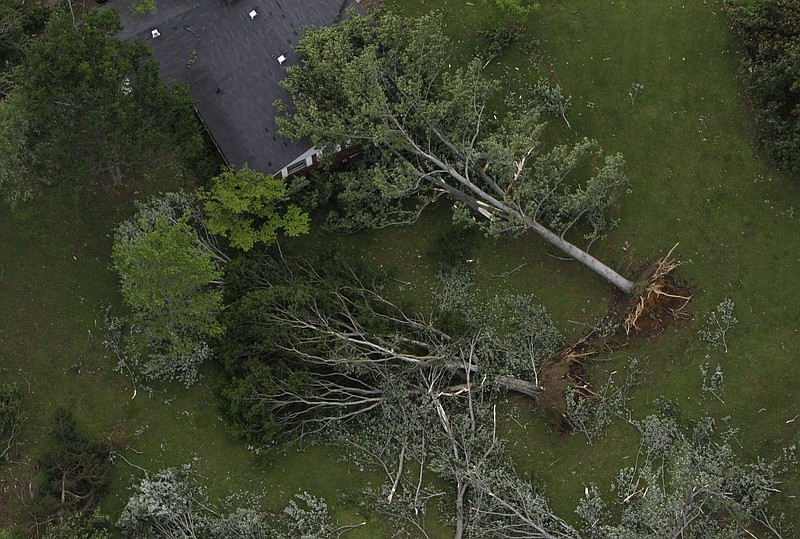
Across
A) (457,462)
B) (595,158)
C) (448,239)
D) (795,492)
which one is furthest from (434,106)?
(795,492)

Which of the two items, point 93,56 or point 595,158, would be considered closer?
point 93,56

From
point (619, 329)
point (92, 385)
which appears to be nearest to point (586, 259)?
point (619, 329)

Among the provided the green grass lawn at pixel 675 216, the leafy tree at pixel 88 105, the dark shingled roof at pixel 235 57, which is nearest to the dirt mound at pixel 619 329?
the green grass lawn at pixel 675 216

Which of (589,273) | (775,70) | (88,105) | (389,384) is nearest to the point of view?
(88,105)

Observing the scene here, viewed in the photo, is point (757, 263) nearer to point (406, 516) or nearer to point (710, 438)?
point (710, 438)

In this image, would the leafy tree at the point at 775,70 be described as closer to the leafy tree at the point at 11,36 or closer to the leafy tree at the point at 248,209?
the leafy tree at the point at 248,209

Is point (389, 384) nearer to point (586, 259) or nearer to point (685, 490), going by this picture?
point (586, 259)

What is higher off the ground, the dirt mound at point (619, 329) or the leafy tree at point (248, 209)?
the leafy tree at point (248, 209)
